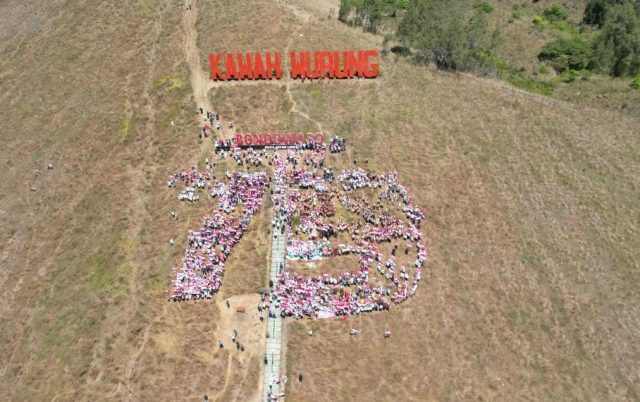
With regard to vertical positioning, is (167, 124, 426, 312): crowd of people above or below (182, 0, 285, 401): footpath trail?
above

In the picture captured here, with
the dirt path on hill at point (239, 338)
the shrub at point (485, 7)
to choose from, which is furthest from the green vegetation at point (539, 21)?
the dirt path on hill at point (239, 338)

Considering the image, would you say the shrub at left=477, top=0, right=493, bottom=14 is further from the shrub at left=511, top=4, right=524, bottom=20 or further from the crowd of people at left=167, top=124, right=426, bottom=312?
the crowd of people at left=167, top=124, right=426, bottom=312

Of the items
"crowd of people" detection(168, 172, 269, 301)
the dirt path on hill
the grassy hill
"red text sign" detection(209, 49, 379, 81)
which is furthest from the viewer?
"red text sign" detection(209, 49, 379, 81)

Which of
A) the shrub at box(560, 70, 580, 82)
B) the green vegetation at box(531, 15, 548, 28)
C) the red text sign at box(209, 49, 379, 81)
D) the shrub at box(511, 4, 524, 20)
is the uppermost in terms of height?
the red text sign at box(209, 49, 379, 81)

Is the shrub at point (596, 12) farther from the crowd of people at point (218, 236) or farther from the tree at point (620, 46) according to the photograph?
the crowd of people at point (218, 236)

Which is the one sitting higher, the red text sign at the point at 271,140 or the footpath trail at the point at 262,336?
the red text sign at the point at 271,140

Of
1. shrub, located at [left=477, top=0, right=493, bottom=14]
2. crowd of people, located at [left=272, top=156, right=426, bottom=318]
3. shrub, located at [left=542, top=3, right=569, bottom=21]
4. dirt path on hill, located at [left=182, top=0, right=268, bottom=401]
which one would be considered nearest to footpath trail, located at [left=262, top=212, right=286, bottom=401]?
dirt path on hill, located at [left=182, top=0, right=268, bottom=401]

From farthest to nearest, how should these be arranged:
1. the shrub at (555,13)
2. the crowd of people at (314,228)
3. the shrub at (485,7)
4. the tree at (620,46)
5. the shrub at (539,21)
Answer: the shrub at (555,13) < the shrub at (485,7) < the shrub at (539,21) < the tree at (620,46) < the crowd of people at (314,228)

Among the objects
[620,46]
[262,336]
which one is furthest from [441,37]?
[262,336]
